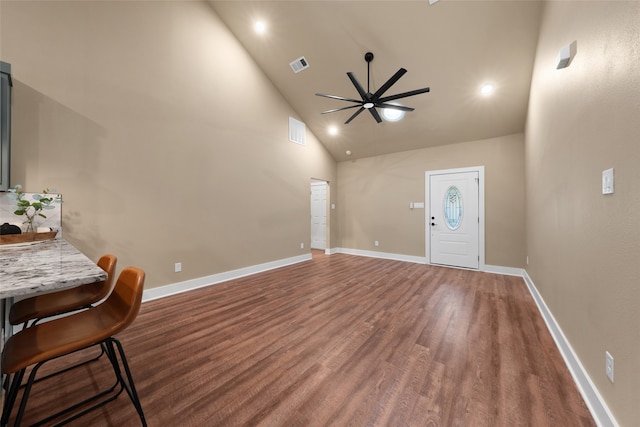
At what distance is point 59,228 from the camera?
249 cm

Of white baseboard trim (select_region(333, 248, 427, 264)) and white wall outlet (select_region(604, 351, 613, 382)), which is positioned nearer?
white wall outlet (select_region(604, 351, 613, 382))

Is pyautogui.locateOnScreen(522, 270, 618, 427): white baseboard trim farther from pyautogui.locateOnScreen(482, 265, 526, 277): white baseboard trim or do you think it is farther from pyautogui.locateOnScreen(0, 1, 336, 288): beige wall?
pyautogui.locateOnScreen(0, 1, 336, 288): beige wall

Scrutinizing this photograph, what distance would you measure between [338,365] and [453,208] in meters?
4.48

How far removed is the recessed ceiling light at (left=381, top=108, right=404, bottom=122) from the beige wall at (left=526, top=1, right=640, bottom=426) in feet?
7.80

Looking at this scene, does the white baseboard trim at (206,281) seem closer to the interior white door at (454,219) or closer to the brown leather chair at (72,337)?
the brown leather chair at (72,337)

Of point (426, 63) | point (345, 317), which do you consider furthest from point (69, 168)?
point (426, 63)

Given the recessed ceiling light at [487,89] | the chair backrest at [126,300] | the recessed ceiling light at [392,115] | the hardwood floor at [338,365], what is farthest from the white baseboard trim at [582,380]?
the recessed ceiling light at [392,115]

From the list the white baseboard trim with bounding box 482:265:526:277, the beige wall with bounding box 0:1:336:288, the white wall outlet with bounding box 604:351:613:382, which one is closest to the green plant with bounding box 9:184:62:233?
the beige wall with bounding box 0:1:336:288

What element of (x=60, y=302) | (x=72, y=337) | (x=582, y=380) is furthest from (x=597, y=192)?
(x=60, y=302)

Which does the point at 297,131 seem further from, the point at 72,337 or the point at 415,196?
the point at 72,337

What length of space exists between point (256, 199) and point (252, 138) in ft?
3.84

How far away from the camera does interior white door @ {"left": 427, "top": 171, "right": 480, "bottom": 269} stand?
483cm

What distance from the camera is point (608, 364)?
49.2 inches

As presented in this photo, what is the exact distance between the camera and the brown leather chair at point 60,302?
55.3 inches
